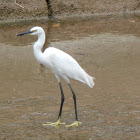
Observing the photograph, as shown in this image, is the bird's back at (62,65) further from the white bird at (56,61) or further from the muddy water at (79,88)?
the muddy water at (79,88)

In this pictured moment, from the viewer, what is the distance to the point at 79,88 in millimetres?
6602

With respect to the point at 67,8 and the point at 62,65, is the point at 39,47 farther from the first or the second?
the point at 67,8

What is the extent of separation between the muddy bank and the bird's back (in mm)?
6909

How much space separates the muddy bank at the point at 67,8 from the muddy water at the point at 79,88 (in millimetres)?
1157

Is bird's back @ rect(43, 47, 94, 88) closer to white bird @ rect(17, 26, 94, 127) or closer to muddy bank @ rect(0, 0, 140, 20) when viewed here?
white bird @ rect(17, 26, 94, 127)

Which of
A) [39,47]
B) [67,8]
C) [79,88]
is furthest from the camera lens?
[67,8]

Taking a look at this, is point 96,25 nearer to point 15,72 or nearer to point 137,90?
point 15,72

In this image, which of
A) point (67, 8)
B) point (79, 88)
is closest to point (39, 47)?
point (79, 88)

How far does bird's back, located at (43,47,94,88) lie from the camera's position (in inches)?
213

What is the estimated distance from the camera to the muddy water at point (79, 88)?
16.4 ft

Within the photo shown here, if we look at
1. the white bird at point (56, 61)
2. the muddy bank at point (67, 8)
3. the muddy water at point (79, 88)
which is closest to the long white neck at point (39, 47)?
the white bird at point (56, 61)

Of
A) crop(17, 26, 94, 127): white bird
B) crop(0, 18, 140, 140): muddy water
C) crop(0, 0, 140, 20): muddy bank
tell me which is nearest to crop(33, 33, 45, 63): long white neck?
crop(17, 26, 94, 127): white bird

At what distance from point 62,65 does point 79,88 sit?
1248 mm

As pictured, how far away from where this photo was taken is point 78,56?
345 inches
